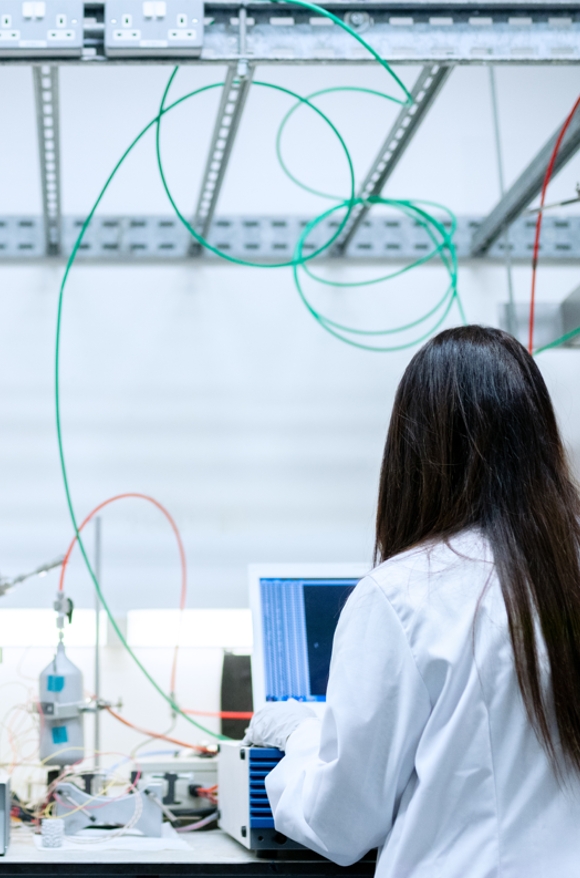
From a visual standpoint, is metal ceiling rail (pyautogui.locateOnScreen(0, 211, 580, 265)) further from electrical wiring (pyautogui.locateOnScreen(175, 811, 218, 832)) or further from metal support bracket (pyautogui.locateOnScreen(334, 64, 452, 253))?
electrical wiring (pyautogui.locateOnScreen(175, 811, 218, 832))

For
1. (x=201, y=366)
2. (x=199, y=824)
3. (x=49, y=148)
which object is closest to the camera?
(x=199, y=824)

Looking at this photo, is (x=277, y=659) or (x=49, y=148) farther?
(x=49, y=148)

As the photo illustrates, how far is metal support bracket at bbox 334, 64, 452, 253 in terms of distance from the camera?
1.68 m

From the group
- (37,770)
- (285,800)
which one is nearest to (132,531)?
(37,770)

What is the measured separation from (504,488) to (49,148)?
5.04ft

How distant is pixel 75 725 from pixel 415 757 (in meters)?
0.85

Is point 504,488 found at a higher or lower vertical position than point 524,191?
lower

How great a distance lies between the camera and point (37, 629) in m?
2.00

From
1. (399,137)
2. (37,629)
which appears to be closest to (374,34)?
(399,137)

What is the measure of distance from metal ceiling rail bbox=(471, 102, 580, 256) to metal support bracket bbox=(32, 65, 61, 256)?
104cm

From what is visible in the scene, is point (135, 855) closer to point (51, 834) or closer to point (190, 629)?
point (51, 834)

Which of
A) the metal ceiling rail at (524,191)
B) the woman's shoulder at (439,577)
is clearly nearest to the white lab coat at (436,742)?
the woman's shoulder at (439,577)

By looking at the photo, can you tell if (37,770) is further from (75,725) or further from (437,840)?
(437,840)

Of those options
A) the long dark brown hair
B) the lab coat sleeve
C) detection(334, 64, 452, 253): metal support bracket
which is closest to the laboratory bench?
the lab coat sleeve
